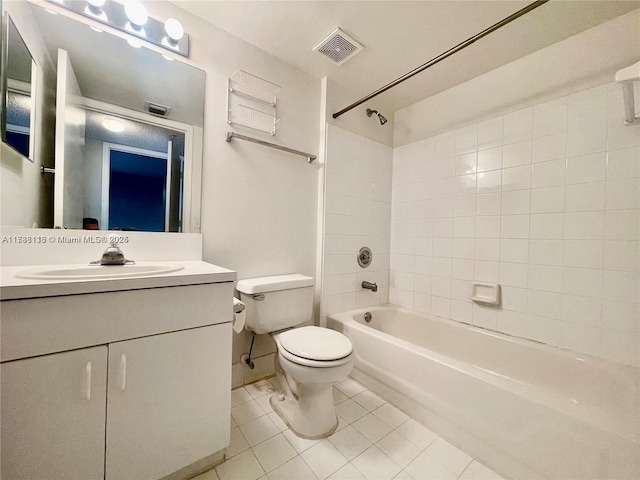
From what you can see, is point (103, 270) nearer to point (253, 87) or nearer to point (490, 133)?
point (253, 87)

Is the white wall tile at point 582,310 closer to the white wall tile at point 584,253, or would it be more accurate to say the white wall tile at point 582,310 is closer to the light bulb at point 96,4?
the white wall tile at point 584,253

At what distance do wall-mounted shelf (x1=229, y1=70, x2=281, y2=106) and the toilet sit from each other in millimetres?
1156

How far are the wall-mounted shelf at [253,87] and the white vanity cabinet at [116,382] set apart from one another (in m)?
1.19

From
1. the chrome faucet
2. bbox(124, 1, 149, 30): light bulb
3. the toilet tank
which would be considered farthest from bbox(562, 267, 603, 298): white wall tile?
bbox(124, 1, 149, 30): light bulb

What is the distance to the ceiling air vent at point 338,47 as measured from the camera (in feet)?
4.70

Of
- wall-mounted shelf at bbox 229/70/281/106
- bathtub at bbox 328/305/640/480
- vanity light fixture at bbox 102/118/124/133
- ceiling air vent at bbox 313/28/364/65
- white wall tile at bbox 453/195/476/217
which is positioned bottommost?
bathtub at bbox 328/305/640/480

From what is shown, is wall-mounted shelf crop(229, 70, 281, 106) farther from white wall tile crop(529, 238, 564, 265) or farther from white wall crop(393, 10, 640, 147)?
white wall tile crop(529, 238, 564, 265)

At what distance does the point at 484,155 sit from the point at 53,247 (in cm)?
244

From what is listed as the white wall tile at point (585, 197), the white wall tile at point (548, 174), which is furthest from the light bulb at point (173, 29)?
the white wall tile at point (585, 197)

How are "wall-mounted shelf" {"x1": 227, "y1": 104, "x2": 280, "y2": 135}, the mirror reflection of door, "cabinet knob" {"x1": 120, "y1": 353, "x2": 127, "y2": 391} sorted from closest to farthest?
"cabinet knob" {"x1": 120, "y1": 353, "x2": 127, "y2": 391}, the mirror reflection of door, "wall-mounted shelf" {"x1": 227, "y1": 104, "x2": 280, "y2": 135}

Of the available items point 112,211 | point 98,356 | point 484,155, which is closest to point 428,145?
point 484,155

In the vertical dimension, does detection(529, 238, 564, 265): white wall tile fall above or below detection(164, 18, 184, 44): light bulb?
below

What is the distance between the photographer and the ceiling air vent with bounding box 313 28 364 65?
1431mm

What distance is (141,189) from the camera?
4.05ft
